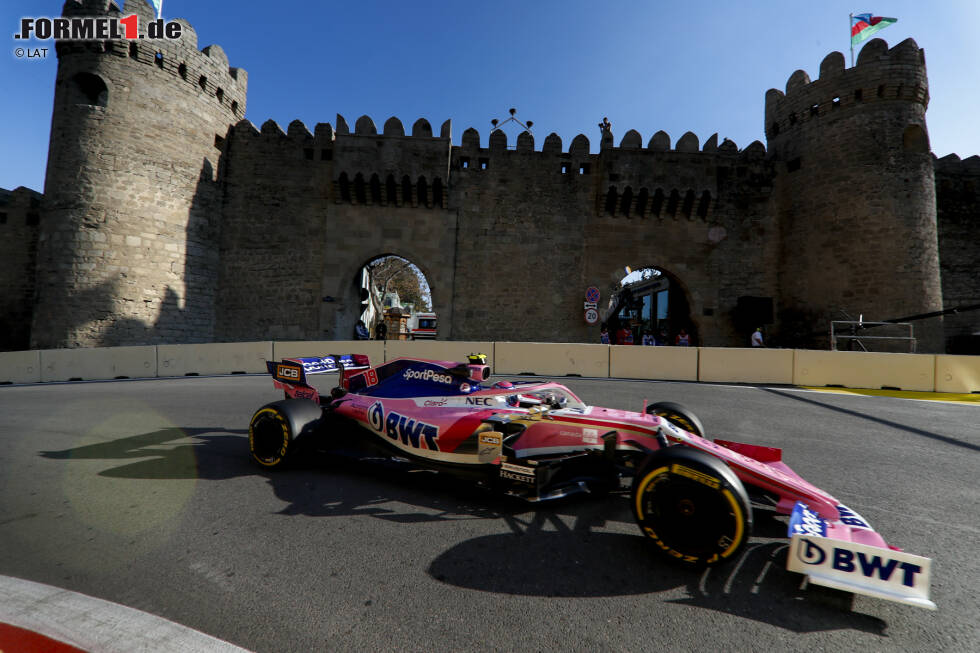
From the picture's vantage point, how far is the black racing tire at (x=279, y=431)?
11.6 ft

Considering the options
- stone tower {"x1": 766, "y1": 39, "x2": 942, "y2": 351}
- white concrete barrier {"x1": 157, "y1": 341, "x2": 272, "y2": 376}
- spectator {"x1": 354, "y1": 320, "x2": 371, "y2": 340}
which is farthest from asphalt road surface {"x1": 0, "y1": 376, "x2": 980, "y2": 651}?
stone tower {"x1": 766, "y1": 39, "x2": 942, "y2": 351}

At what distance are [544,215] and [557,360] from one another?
814 centimetres

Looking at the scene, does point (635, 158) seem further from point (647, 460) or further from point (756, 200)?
point (647, 460)

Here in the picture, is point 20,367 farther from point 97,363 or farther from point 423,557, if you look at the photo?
point 423,557

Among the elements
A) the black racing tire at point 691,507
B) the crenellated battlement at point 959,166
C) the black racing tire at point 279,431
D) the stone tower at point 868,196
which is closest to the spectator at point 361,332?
the black racing tire at point 279,431

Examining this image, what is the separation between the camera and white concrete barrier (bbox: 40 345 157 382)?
1152 cm

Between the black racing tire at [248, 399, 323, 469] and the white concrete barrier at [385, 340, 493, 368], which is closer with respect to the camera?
the black racing tire at [248, 399, 323, 469]

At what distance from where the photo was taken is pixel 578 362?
37.3 ft

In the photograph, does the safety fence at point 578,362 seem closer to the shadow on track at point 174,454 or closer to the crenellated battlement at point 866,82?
the shadow on track at point 174,454

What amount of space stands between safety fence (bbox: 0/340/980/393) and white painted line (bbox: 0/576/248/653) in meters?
9.73

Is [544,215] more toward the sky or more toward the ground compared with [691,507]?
more toward the sky

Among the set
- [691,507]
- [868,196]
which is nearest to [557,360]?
[691,507]

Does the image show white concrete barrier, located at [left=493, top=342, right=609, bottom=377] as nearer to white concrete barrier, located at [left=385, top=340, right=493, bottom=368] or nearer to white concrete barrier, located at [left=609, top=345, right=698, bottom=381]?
white concrete barrier, located at [left=609, top=345, right=698, bottom=381]

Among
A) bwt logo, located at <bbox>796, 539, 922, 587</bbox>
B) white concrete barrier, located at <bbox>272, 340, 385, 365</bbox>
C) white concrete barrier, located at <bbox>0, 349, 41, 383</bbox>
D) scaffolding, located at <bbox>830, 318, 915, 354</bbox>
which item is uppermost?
scaffolding, located at <bbox>830, 318, 915, 354</bbox>
